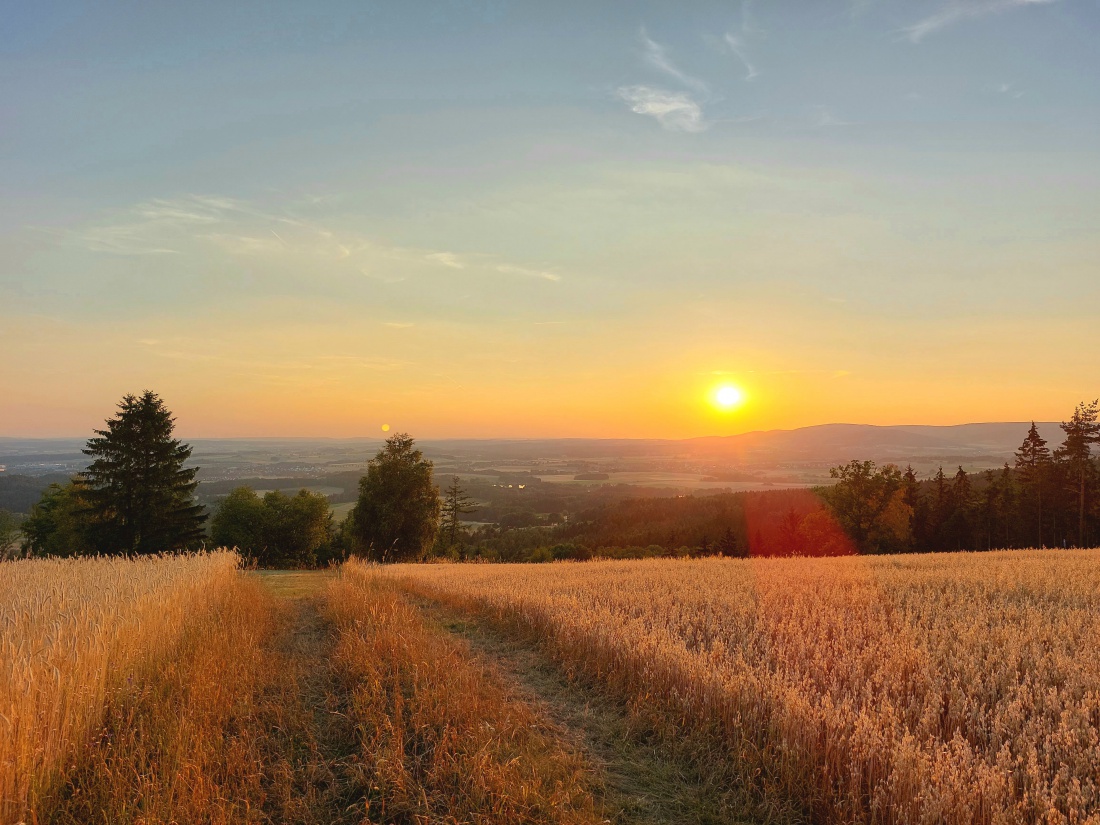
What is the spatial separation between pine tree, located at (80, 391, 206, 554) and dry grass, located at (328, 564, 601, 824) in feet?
136

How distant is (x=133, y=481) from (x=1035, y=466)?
287ft

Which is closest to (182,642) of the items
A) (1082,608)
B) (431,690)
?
(431,690)

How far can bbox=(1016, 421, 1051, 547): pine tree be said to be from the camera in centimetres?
6281

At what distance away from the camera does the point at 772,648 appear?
8.16 meters

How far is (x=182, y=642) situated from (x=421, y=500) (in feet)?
135

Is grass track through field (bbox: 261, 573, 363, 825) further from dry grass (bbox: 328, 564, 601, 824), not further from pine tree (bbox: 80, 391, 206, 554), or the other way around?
pine tree (bbox: 80, 391, 206, 554)

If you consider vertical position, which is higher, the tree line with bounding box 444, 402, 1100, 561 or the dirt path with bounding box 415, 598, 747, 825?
the dirt path with bounding box 415, 598, 747, 825

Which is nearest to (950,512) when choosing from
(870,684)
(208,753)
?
(870,684)

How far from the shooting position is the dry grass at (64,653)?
14.6 ft

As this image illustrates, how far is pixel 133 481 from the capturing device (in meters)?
41.0

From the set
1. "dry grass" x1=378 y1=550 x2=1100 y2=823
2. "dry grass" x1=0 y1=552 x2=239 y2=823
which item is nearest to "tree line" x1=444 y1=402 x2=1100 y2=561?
"dry grass" x1=378 y1=550 x2=1100 y2=823

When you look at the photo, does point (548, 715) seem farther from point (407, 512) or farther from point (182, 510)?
point (182, 510)

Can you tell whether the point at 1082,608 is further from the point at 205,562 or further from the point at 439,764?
the point at 205,562

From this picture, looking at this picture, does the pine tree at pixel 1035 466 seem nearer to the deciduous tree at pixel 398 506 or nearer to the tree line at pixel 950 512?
the tree line at pixel 950 512
